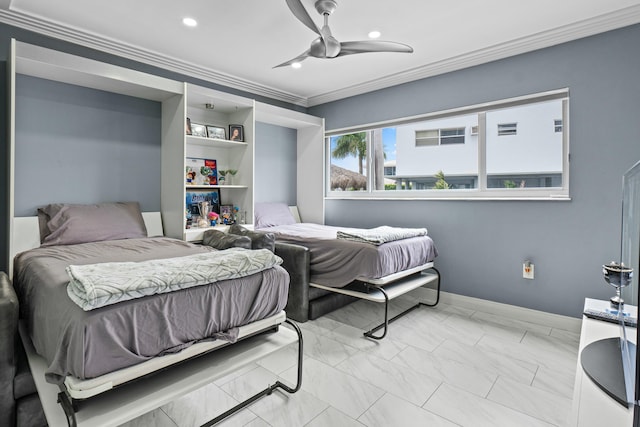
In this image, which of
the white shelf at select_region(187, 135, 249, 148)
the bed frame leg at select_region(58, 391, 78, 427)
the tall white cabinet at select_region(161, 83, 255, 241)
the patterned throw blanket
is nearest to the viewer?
the bed frame leg at select_region(58, 391, 78, 427)

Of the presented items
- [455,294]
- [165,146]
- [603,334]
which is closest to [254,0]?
[165,146]

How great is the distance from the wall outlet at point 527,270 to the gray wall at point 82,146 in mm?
3593

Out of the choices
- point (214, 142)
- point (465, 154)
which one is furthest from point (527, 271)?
point (214, 142)

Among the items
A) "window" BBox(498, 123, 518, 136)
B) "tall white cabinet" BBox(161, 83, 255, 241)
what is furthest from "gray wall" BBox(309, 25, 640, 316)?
"tall white cabinet" BBox(161, 83, 255, 241)

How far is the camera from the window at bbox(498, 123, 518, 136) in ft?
11.0

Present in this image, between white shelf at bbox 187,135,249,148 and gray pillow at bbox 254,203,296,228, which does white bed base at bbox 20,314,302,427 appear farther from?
gray pillow at bbox 254,203,296,228

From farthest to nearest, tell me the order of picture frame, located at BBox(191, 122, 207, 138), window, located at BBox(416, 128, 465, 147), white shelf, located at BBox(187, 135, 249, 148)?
window, located at BBox(416, 128, 465, 147) < picture frame, located at BBox(191, 122, 207, 138) < white shelf, located at BBox(187, 135, 249, 148)

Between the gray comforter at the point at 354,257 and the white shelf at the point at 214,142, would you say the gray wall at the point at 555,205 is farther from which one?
the white shelf at the point at 214,142

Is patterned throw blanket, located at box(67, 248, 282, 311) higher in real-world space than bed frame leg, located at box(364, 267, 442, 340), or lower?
higher

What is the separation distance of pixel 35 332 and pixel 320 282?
198 centimetres

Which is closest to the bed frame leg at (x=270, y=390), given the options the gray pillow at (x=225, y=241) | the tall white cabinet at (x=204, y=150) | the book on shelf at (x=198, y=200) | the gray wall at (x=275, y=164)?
the gray pillow at (x=225, y=241)

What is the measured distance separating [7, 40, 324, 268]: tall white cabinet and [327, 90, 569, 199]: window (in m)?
0.46

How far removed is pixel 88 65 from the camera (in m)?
2.69

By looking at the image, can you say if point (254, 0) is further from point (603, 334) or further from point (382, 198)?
point (603, 334)
